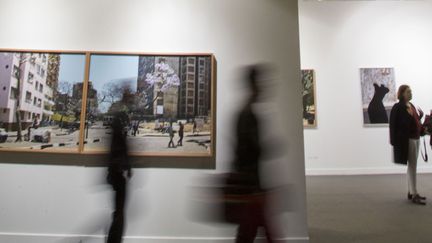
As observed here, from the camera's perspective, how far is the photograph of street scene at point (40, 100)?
2736mm

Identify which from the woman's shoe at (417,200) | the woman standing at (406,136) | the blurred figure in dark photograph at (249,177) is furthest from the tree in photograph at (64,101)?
the woman's shoe at (417,200)

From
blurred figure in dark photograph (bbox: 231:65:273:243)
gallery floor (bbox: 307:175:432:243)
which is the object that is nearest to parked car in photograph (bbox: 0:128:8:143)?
blurred figure in dark photograph (bbox: 231:65:273:243)

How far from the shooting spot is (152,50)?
2838mm

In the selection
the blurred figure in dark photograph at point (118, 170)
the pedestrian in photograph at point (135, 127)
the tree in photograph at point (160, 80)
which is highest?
the tree in photograph at point (160, 80)

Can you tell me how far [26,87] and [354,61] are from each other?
21.4 ft

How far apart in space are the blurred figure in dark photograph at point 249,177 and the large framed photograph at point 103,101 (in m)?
1.23

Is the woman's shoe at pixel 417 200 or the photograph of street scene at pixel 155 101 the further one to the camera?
the woman's shoe at pixel 417 200

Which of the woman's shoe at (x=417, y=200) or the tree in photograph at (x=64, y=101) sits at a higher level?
the tree in photograph at (x=64, y=101)

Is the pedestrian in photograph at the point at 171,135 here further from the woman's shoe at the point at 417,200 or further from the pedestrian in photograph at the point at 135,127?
the woman's shoe at the point at 417,200

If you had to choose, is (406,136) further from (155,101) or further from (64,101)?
(64,101)

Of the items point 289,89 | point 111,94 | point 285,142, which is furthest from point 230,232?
point 111,94

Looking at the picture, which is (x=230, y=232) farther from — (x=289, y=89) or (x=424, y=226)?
(x=424, y=226)

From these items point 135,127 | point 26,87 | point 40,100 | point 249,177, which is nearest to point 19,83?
point 26,87

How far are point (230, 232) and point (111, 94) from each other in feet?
5.98
